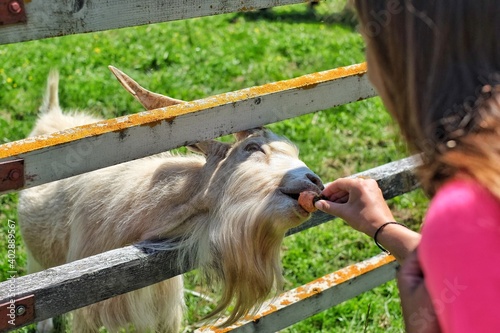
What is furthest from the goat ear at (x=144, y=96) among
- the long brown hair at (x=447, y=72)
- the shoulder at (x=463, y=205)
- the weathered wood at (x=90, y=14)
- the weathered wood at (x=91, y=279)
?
the shoulder at (x=463, y=205)

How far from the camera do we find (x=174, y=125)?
2.95 metres

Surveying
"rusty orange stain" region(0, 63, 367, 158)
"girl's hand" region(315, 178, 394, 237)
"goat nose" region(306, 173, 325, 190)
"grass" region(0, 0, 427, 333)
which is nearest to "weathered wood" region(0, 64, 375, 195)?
"rusty orange stain" region(0, 63, 367, 158)

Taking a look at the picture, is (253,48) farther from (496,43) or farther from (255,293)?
(496,43)

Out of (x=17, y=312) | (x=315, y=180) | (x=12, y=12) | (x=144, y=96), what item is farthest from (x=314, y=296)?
(x=12, y=12)

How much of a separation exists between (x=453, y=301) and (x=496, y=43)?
58cm

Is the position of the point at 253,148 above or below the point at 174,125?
below

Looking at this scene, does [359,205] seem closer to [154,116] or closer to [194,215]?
[154,116]

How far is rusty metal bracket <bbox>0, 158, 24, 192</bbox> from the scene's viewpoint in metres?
2.50

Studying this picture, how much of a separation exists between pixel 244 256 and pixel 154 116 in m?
0.82

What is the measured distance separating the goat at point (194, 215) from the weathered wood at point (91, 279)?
0.74ft

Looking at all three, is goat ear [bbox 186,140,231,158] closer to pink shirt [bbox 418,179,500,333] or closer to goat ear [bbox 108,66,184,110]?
goat ear [bbox 108,66,184,110]

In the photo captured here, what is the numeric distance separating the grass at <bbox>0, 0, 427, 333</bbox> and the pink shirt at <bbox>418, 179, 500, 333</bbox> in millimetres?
3279

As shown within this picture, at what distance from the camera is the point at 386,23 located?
1643 millimetres

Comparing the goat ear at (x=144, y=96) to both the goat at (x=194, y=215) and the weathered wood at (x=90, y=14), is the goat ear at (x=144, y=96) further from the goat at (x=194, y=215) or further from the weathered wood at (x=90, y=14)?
the weathered wood at (x=90, y=14)
